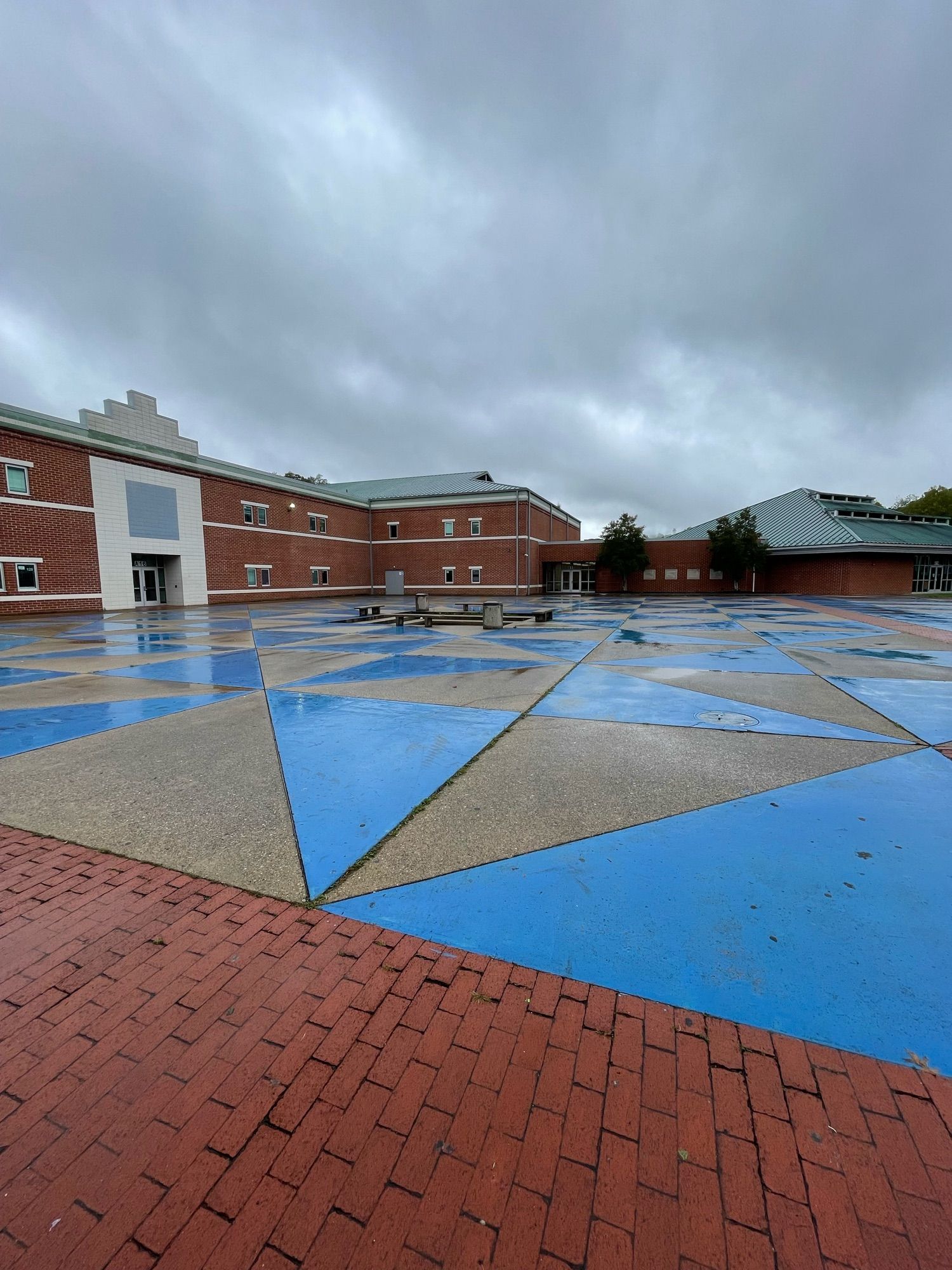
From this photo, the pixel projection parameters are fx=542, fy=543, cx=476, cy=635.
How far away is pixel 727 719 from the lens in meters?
6.81

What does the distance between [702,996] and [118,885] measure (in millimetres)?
3383

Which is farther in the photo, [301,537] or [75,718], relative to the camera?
[301,537]

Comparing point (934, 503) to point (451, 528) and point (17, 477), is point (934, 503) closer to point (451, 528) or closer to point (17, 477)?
point (451, 528)

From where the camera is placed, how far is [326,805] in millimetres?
4445

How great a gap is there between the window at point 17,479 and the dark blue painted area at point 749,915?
29170mm

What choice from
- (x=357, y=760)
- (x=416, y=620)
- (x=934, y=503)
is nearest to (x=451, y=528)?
(x=416, y=620)

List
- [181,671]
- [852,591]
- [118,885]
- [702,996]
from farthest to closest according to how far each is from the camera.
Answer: [852,591] < [181,671] < [118,885] < [702,996]

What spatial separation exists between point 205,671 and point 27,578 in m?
20.5

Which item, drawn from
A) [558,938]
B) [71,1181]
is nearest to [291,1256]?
[71,1181]

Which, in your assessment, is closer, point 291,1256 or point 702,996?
point 291,1256

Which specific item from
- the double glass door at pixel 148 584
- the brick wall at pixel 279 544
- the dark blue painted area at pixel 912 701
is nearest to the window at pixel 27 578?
the double glass door at pixel 148 584

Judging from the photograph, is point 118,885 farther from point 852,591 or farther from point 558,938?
point 852,591

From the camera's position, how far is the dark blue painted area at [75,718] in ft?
20.4

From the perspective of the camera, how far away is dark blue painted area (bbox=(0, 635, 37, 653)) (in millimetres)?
14476
